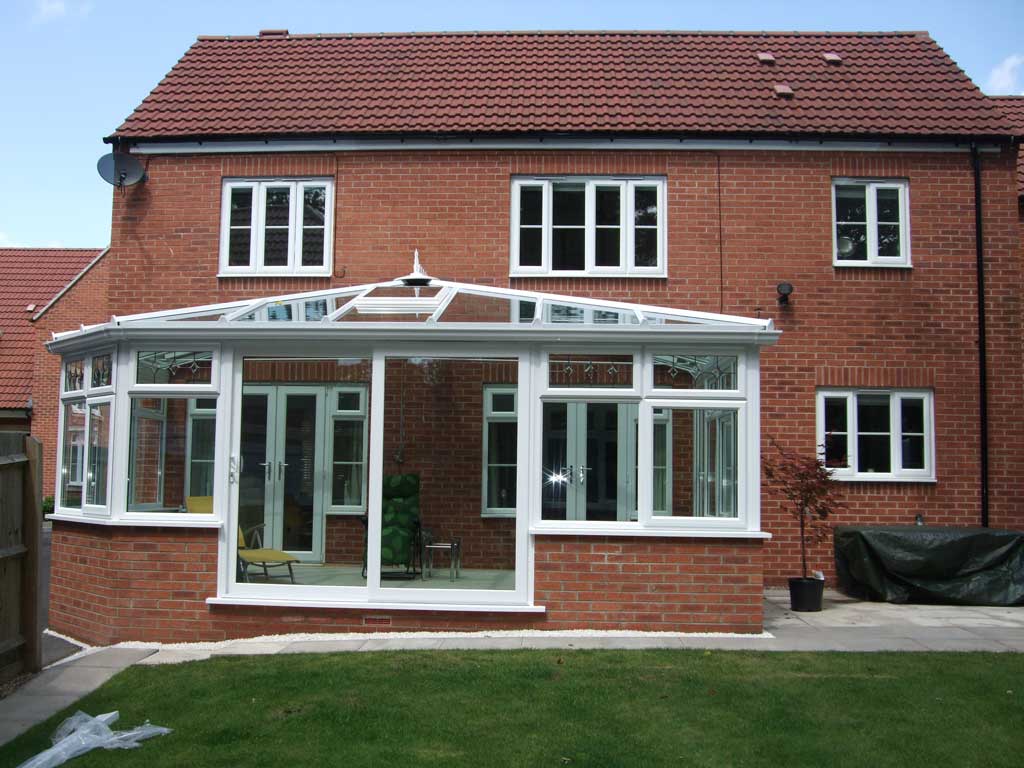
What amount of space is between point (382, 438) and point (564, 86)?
6.67 m

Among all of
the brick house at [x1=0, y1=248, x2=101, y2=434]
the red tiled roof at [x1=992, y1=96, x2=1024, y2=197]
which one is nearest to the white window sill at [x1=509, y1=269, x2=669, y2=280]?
the red tiled roof at [x1=992, y1=96, x2=1024, y2=197]

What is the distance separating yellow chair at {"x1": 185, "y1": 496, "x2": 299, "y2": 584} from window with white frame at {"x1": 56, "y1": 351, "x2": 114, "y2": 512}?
2.64 feet

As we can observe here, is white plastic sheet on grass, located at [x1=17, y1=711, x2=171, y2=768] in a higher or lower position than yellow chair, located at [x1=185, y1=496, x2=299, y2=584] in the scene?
lower

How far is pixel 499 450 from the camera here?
413 inches

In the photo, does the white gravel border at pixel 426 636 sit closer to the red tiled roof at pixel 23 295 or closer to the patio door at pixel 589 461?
the patio door at pixel 589 461

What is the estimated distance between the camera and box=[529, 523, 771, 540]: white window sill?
8.64m

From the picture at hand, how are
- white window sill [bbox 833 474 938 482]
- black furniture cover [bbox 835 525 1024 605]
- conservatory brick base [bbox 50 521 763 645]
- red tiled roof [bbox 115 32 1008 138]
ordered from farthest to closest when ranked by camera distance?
red tiled roof [bbox 115 32 1008 138] → white window sill [bbox 833 474 938 482] → black furniture cover [bbox 835 525 1024 605] → conservatory brick base [bbox 50 521 763 645]

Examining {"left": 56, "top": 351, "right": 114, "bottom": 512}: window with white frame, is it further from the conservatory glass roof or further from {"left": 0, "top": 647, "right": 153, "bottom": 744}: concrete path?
{"left": 0, "top": 647, "right": 153, "bottom": 744}: concrete path

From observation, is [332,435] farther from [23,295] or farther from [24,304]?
[23,295]

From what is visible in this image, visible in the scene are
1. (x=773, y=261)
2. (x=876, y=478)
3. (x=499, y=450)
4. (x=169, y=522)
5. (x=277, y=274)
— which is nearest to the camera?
(x=169, y=522)

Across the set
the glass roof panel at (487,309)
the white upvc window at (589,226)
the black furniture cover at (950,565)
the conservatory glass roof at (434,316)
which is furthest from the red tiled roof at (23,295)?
the black furniture cover at (950,565)

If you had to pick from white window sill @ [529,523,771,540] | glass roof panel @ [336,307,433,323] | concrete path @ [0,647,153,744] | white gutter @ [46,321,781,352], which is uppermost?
glass roof panel @ [336,307,433,323]

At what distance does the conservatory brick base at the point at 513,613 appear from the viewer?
8.68 m

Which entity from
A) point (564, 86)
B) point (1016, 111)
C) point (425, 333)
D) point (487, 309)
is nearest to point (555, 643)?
point (425, 333)
